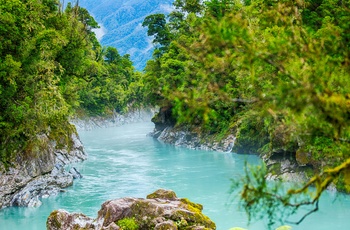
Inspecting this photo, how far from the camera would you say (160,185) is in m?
22.5

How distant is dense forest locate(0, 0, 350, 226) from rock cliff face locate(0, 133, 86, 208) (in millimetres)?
640

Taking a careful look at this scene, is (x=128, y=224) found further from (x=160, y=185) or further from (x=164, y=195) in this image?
(x=160, y=185)

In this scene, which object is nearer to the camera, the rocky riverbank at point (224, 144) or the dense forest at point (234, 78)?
the dense forest at point (234, 78)

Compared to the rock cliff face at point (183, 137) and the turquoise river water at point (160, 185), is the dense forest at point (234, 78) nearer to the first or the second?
the rock cliff face at point (183, 137)

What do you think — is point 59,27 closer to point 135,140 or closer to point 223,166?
point 223,166

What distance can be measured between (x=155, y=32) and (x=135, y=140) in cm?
1460

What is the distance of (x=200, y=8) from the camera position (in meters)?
47.0

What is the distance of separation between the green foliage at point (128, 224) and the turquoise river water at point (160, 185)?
8.71 feet

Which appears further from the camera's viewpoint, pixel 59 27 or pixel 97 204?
pixel 59 27

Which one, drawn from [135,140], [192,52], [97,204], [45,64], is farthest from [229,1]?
[192,52]

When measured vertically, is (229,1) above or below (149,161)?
above

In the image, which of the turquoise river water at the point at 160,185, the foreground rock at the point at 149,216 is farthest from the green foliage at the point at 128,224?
the turquoise river water at the point at 160,185

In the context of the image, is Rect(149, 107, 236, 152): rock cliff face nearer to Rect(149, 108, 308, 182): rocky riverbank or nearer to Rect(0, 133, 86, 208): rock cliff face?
Rect(149, 108, 308, 182): rocky riverbank

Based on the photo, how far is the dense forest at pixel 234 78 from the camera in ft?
14.2
